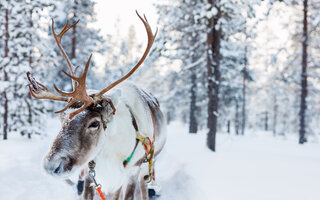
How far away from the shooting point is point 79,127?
244 centimetres

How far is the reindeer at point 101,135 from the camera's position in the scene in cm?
235

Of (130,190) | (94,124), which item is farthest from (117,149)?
(130,190)

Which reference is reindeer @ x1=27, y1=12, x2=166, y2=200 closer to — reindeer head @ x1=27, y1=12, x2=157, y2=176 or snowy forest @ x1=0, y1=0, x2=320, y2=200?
reindeer head @ x1=27, y1=12, x2=157, y2=176

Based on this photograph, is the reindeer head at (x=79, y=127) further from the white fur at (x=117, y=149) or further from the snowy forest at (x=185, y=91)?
the snowy forest at (x=185, y=91)

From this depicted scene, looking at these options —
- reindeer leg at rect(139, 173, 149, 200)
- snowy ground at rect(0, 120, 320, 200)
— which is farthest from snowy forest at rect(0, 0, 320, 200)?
reindeer leg at rect(139, 173, 149, 200)

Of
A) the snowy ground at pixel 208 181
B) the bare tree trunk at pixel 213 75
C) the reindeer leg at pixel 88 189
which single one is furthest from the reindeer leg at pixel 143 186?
the bare tree trunk at pixel 213 75

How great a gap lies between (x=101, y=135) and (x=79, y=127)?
12.4 inches

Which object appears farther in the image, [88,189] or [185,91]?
[185,91]

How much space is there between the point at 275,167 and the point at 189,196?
8.94 feet

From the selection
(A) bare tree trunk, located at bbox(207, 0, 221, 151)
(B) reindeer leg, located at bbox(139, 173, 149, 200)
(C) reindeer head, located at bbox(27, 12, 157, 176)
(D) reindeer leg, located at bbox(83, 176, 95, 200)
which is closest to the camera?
(C) reindeer head, located at bbox(27, 12, 157, 176)

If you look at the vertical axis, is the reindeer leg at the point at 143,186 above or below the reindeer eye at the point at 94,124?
below

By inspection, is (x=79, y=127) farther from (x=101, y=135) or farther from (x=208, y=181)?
(x=208, y=181)

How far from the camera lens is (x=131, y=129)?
317 cm

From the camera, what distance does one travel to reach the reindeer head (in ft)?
7.39
